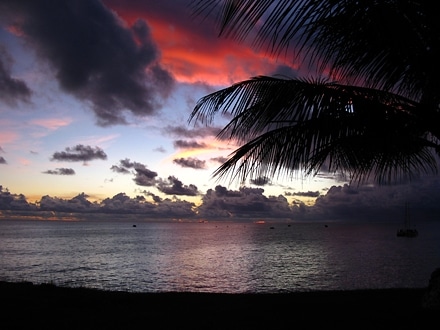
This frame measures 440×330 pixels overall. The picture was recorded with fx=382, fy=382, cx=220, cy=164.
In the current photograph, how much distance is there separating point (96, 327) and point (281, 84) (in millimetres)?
6722

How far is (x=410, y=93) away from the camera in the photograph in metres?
5.21

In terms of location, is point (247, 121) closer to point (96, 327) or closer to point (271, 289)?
point (96, 327)

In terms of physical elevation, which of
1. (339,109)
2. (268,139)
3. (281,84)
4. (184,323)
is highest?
(281,84)

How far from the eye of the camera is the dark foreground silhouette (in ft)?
28.5

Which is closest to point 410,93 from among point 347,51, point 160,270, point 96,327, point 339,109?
point 339,109

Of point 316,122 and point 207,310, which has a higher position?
point 316,122

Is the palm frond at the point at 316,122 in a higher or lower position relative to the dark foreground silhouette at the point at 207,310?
higher

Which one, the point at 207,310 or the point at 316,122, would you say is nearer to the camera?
the point at 316,122

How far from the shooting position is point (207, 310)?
1032 cm

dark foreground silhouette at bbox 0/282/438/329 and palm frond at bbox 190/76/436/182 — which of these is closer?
palm frond at bbox 190/76/436/182

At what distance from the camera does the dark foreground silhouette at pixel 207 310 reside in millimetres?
8695

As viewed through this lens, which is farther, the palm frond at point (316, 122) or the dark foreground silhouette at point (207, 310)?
the dark foreground silhouette at point (207, 310)

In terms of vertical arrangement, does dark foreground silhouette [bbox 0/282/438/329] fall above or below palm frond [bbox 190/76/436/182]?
below

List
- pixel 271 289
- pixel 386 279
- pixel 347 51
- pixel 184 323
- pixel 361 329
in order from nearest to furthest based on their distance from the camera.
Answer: pixel 347 51
pixel 361 329
pixel 184 323
pixel 271 289
pixel 386 279
